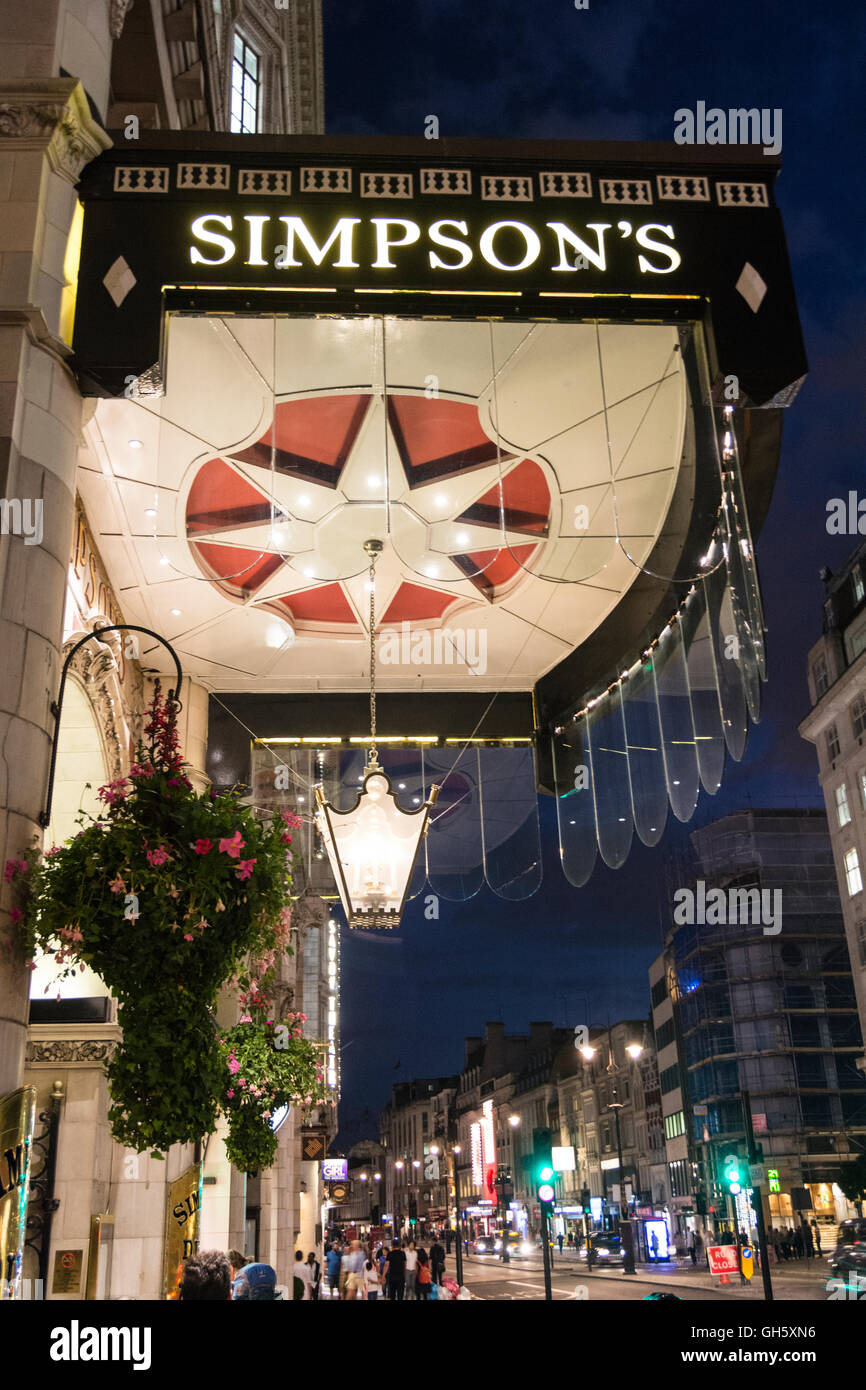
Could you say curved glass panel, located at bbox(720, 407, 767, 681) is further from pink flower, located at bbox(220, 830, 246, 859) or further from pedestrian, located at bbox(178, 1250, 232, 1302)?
pedestrian, located at bbox(178, 1250, 232, 1302)

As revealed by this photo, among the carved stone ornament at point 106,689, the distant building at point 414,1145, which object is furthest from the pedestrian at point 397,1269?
the distant building at point 414,1145

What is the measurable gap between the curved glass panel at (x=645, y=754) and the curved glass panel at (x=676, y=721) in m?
0.25

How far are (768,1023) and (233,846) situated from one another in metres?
66.8

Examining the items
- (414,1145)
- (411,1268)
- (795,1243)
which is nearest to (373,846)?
(411,1268)

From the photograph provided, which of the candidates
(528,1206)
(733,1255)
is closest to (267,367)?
(733,1255)

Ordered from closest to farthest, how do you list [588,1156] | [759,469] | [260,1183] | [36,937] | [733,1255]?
1. [36,937]
2. [759,469]
3. [260,1183]
4. [733,1255]
5. [588,1156]

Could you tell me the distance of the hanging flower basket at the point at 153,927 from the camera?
5430 millimetres

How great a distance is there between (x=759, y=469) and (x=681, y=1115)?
7099cm

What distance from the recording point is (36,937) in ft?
17.9

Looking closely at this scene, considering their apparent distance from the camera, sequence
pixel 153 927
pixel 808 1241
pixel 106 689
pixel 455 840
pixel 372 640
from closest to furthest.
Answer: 1. pixel 153 927
2. pixel 106 689
3. pixel 372 640
4. pixel 455 840
5. pixel 808 1241

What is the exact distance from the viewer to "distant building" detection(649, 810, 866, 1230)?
62.5 metres

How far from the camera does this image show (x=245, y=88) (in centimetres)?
2023

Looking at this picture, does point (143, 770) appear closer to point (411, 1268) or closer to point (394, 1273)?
point (394, 1273)
